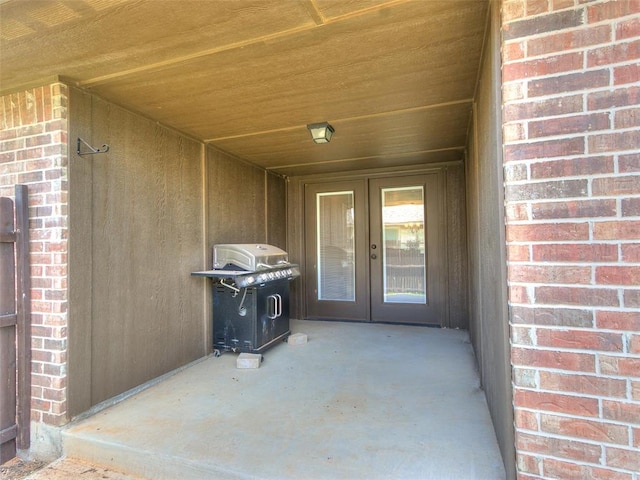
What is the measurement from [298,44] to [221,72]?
62 cm

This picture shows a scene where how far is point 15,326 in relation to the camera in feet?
7.61

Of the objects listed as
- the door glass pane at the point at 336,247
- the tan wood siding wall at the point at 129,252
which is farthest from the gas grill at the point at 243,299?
the door glass pane at the point at 336,247

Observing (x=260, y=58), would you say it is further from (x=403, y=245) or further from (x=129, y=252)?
(x=403, y=245)

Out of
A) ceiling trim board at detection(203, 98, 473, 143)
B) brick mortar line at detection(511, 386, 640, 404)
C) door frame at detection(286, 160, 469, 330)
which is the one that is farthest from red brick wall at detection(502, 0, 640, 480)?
door frame at detection(286, 160, 469, 330)

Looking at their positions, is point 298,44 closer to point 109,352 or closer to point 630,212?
point 630,212

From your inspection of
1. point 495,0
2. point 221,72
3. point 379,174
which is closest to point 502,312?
point 495,0

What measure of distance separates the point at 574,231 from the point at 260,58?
195 centimetres

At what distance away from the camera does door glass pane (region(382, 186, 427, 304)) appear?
16.5 ft

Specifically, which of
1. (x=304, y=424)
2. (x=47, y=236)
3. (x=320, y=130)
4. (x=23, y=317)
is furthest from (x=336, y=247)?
(x=23, y=317)

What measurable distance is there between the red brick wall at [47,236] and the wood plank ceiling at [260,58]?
0.88 ft

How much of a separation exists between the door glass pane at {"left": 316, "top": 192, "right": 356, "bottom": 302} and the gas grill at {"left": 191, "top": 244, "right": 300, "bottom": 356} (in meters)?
1.69

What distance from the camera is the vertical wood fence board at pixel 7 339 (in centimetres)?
226

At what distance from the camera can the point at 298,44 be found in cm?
197

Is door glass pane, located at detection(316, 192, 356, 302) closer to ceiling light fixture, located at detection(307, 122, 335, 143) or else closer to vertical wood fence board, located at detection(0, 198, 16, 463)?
ceiling light fixture, located at detection(307, 122, 335, 143)
